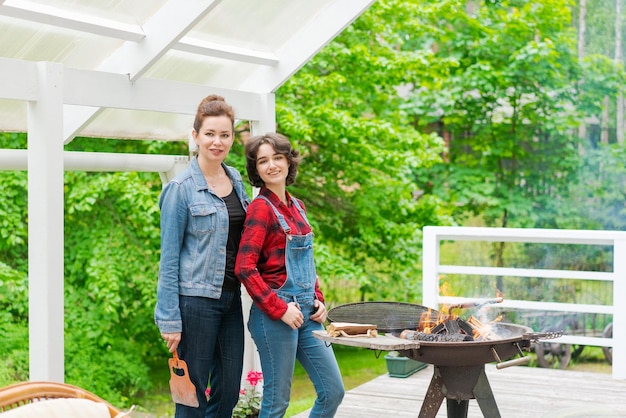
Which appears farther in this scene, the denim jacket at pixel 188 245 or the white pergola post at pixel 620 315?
the white pergola post at pixel 620 315

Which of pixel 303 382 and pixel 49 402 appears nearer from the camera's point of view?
pixel 49 402

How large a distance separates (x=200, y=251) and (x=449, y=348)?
2.98ft

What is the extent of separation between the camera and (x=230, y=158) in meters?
8.09

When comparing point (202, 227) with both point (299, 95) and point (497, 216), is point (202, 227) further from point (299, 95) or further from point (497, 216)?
point (497, 216)

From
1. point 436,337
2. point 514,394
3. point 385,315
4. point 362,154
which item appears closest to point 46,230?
point 385,315

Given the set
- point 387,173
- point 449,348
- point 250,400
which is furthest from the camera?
point 387,173

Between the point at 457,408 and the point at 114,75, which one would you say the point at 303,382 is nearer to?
the point at 457,408

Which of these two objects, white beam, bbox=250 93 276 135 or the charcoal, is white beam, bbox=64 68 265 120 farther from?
the charcoal

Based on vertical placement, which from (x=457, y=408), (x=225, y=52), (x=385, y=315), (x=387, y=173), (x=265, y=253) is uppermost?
(x=225, y=52)

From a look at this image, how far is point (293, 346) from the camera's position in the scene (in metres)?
2.95

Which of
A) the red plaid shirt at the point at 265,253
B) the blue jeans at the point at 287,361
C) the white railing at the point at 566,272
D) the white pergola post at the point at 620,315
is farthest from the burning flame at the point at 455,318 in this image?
the white pergola post at the point at 620,315

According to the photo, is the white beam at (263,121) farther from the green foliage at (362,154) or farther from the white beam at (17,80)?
the green foliage at (362,154)

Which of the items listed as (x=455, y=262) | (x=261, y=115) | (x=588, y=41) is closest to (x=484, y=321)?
(x=261, y=115)

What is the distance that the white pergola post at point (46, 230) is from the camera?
2936mm
